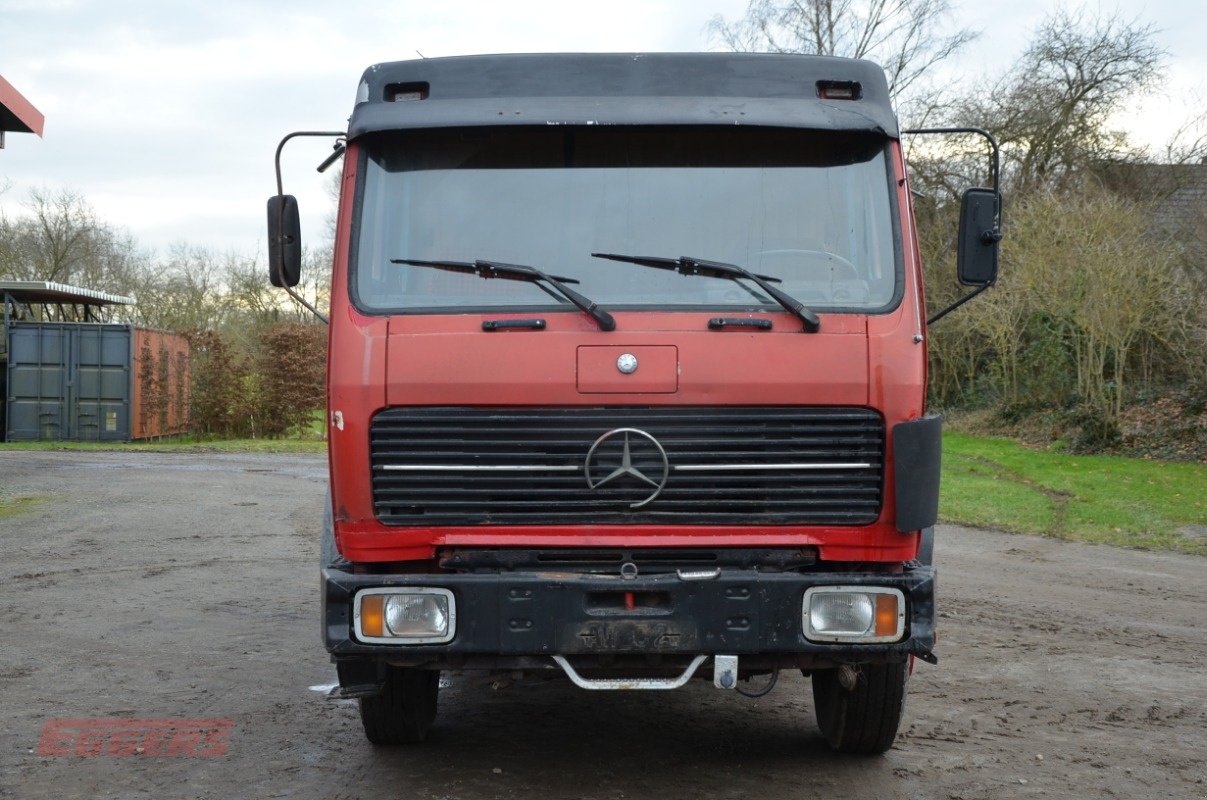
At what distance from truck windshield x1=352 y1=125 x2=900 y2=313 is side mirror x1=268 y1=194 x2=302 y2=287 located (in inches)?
18.8

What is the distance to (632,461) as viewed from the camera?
167 inches

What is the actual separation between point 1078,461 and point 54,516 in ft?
52.3

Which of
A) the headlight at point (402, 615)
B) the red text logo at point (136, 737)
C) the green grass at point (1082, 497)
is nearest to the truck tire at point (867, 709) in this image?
the headlight at point (402, 615)

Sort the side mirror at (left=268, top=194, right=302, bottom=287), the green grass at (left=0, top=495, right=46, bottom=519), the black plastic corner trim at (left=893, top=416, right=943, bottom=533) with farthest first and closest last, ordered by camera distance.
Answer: the green grass at (left=0, top=495, right=46, bottom=519) < the side mirror at (left=268, top=194, right=302, bottom=287) < the black plastic corner trim at (left=893, top=416, right=943, bottom=533)

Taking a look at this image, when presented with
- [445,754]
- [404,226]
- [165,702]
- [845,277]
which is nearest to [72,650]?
[165,702]

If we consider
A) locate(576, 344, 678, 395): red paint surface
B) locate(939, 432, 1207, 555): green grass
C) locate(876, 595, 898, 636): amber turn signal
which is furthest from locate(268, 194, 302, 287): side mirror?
locate(939, 432, 1207, 555): green grass

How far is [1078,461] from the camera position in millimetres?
21734

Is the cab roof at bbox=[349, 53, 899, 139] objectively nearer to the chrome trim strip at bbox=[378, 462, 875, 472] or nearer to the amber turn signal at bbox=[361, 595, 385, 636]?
the chrome trim strip at bbox=[378, 462, 875, 472]

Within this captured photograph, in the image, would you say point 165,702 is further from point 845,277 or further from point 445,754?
point 845,277

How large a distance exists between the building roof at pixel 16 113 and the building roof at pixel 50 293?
34.7ft

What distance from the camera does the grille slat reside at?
4.25 metres

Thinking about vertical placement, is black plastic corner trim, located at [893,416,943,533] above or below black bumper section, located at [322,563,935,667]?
above

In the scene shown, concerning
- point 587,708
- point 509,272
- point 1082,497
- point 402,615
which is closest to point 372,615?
point 402,615

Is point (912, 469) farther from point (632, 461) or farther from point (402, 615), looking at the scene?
point (402, 615)
